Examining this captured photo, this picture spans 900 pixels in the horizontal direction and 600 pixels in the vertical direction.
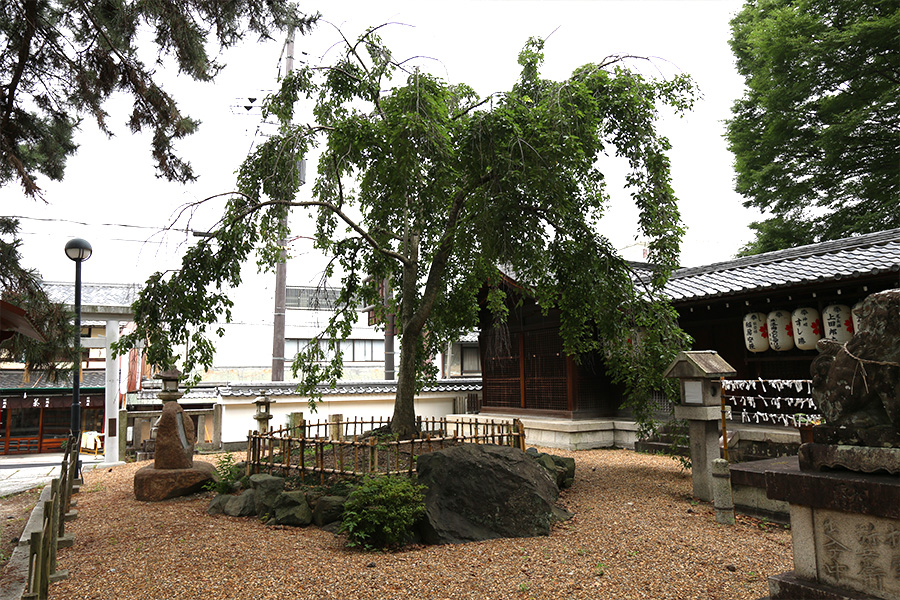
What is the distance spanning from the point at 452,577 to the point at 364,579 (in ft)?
2.74

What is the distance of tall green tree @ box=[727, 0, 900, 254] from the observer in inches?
645

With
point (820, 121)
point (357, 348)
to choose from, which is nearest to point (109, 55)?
point (820, 121)

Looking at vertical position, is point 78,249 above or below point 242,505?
above

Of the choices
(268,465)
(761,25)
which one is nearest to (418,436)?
(268,465)

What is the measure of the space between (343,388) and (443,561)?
45.5 ft

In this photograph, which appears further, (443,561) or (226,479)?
(226,479)

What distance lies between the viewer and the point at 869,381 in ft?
10.8

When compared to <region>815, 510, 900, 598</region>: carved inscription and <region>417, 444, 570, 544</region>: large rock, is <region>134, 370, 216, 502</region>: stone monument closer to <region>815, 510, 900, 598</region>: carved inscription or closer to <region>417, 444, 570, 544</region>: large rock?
<region>417, 444, 570, 544</region>: large rock

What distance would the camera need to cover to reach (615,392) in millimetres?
15695

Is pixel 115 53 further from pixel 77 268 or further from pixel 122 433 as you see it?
pixel 122 433

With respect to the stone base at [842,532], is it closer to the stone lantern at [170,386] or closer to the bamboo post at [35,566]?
the bamboo post at [35,566]

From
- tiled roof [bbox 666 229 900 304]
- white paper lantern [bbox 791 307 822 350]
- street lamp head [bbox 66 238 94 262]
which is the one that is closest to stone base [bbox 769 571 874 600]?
tiled roof [bbox 666 229 900 304]

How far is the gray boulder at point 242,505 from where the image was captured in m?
8.06

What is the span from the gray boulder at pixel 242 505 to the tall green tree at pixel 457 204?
7.29 ft
